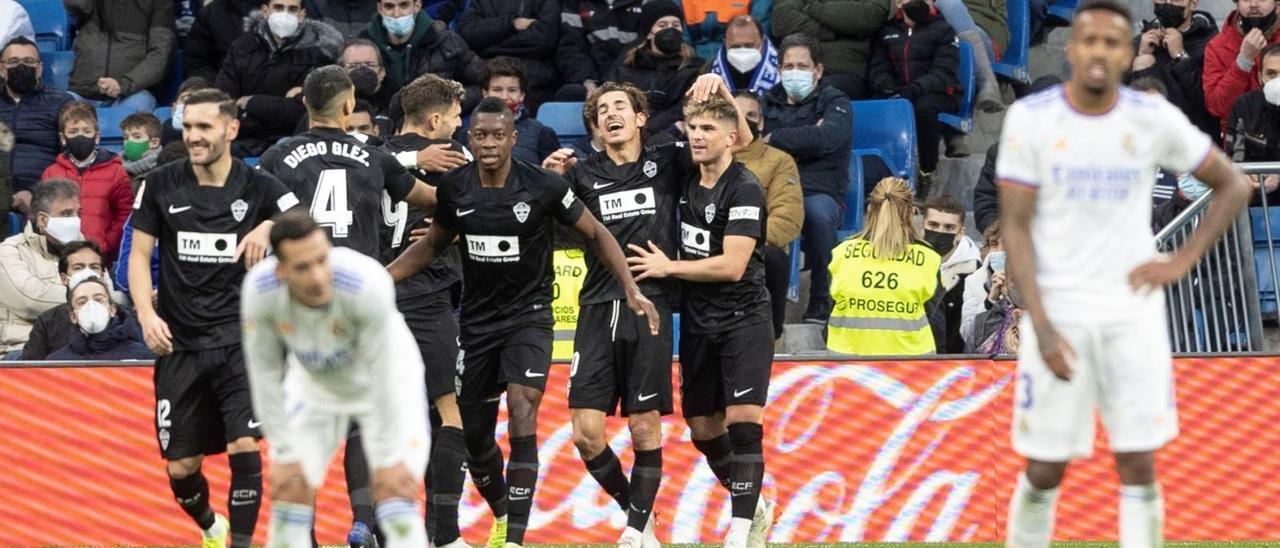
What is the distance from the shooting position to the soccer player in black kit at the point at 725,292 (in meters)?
9.40

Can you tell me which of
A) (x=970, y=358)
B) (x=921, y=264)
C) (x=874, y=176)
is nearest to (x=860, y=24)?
(x=874, y=176)

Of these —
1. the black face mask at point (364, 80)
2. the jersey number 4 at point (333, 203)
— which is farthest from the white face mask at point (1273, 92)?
the jersey number 4 at point (333, 203)

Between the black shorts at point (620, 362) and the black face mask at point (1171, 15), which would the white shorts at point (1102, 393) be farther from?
the black face mask at point (1171, 15)

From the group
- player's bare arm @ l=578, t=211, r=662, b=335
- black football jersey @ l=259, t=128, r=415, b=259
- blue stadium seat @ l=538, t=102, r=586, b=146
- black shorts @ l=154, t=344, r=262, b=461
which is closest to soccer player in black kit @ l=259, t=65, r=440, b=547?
black football jersey @ l=259, t=128, r=415, b=259

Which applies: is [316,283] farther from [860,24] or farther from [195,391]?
[860,24]

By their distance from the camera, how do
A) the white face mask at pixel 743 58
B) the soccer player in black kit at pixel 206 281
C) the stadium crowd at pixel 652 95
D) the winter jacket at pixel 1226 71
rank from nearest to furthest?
the soccer player in black kit at pixel 206 281, the stadium crowd at pixel 652 95, the winter jacket at pixel 1226 71, the white face mask at pixel 743 58

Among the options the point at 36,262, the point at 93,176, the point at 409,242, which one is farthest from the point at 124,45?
the point at 409,242

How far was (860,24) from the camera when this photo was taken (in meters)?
14.5

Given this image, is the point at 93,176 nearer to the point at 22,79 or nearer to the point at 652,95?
the point at 22,79

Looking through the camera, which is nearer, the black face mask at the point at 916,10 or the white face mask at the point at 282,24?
the black face mask at the point at 916,10

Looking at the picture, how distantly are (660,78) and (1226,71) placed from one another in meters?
4.01

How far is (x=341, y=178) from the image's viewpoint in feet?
30.2

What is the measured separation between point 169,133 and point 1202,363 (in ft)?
25.9

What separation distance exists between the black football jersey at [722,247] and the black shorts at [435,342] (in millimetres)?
1260
